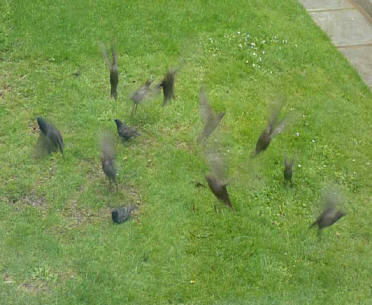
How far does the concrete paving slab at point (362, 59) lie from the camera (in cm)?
715

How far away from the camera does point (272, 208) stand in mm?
5008

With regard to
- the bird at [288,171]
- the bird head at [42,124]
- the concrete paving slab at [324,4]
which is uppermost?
the bird head at [42,124]

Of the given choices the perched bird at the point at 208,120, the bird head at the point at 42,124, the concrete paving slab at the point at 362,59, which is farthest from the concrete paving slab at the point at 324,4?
the bird head at the point at 42,124

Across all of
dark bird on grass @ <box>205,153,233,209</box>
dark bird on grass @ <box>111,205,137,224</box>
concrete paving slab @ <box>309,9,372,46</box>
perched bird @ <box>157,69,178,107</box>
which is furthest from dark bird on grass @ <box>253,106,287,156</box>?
concrete paving slab @ <box>309,9,372,46</box>

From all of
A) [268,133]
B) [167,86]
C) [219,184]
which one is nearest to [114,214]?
[219,184]

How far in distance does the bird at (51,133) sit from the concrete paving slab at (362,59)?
4062mm

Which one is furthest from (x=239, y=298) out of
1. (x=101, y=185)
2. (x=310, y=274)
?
(x=101, y=185)

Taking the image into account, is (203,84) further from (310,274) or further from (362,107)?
(310,274)

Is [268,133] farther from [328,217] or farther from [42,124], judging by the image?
[42,124]

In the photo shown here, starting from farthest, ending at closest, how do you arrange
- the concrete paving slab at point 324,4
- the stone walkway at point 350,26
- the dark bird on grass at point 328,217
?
the concrete paving slab at point 324,4, the stone walkway at point 350,26, the dark bird on grass at point 328,217

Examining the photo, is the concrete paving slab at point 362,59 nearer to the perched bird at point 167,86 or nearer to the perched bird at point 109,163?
the perched bird at point 167,86

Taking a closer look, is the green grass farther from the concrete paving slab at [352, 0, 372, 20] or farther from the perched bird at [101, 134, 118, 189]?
the concrete paving slab at [352, 0, 372, 20]

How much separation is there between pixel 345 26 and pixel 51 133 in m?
5.16

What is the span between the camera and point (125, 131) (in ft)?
18.2
